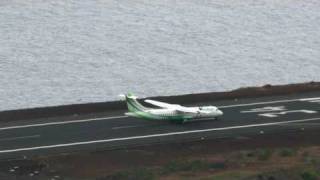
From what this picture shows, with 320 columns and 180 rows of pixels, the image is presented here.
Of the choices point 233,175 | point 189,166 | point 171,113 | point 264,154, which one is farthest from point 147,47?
point 233,175

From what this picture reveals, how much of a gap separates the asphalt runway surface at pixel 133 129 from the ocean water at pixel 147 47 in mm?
18990

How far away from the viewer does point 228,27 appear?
400ft

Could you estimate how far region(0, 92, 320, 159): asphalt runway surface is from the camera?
169ft

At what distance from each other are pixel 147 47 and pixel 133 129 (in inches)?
2002

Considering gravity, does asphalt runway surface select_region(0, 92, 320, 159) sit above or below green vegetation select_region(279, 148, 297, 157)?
above

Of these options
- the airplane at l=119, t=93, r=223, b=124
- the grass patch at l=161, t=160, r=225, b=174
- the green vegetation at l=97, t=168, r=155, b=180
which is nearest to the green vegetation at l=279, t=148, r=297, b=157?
the grass patch at l=161, t=160, r=225, b=174

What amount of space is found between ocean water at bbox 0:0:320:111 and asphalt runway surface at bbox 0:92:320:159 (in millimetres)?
18990

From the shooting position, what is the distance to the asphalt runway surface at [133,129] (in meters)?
51.6

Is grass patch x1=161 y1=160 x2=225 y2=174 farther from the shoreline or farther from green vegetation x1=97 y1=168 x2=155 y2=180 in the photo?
the shoreline

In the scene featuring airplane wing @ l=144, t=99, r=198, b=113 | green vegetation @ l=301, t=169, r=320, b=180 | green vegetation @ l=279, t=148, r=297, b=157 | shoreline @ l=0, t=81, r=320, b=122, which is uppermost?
shoreline @ l=0, t=81, r=320, b=122

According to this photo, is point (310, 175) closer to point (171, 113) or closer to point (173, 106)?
point (171, 113)

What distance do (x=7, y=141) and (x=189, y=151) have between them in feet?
37.2

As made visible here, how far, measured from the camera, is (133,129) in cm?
5622

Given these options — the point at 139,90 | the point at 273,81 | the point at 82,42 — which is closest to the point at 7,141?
the point at 139,90
